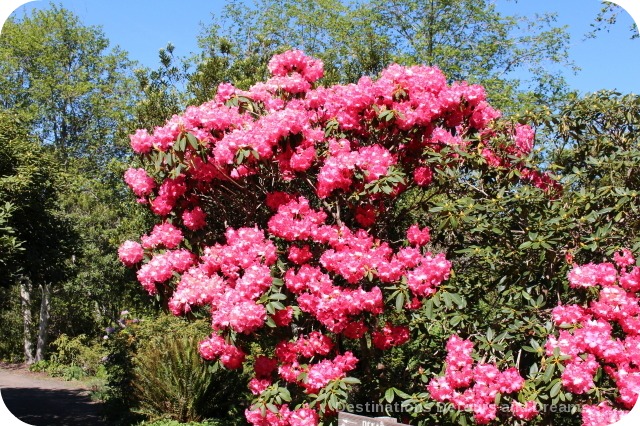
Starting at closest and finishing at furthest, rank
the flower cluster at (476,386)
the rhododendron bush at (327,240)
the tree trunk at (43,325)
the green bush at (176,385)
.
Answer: the flower cluster at (476,386) < the rhododendron bush at (327,240) < the green bush at (176,385) < the tree trunk at (43,325)

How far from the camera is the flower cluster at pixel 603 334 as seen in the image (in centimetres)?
329

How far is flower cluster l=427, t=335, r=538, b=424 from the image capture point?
3.50 meters

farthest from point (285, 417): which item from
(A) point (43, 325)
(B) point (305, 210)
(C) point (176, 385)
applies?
(A) point (43, 325)

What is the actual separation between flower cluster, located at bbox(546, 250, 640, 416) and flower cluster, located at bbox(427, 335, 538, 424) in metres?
0.29

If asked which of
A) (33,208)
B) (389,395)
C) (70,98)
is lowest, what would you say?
(389,395)

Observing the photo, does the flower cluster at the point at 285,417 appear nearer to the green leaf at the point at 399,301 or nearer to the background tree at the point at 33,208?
the green leaf at the point at 399,301

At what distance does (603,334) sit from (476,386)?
0.77 metres

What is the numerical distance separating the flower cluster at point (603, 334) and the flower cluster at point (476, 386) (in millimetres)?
287

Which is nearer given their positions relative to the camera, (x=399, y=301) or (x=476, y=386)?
(x=476, y=386)

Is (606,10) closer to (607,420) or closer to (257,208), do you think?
(257,208)

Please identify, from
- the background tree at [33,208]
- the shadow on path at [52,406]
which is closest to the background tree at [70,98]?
the shadow on path at [52,406]

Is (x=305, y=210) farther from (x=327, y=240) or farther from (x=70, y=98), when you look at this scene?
(x=70, y=98)

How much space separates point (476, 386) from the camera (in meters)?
3.53

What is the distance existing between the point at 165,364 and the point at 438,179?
4.17 meters
